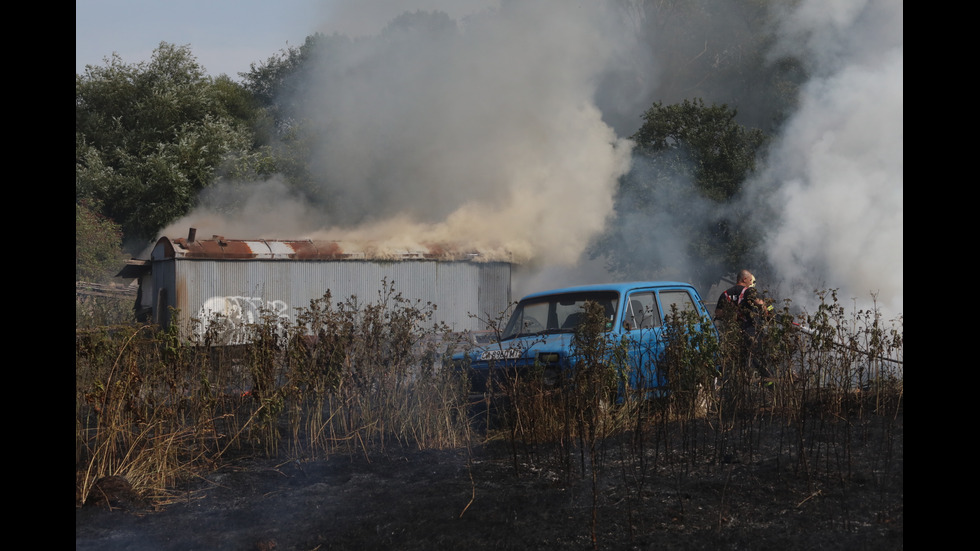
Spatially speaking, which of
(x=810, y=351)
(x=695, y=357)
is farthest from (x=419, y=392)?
(x=810, y=351)

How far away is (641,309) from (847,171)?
8295 mm

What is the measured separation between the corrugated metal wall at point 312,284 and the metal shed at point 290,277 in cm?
2

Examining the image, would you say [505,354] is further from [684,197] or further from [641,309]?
[684,197]

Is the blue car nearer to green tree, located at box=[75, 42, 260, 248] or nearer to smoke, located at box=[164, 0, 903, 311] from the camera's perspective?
smoke, located at box=[164, 0, 903, 311]

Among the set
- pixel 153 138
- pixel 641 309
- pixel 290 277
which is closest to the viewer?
pixel 641 309

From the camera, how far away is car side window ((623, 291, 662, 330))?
341 inches

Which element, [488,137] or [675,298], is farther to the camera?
[488,137]

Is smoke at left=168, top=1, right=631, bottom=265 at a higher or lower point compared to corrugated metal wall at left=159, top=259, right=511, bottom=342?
higher

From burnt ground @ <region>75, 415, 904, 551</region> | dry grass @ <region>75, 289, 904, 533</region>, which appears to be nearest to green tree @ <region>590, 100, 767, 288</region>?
dry grass @ <region>75, 289, 904, 533</region>

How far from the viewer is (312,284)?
51.0 feet

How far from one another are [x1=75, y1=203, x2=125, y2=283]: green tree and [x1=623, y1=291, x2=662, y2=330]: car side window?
21.1m

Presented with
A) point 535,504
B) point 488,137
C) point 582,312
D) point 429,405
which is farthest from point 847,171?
point 535,504

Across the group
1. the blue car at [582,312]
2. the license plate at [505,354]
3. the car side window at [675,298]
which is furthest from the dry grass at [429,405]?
the car side window at [675,298]

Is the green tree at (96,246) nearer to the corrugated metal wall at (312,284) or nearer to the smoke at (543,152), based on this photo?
the smoke at (543,152)
